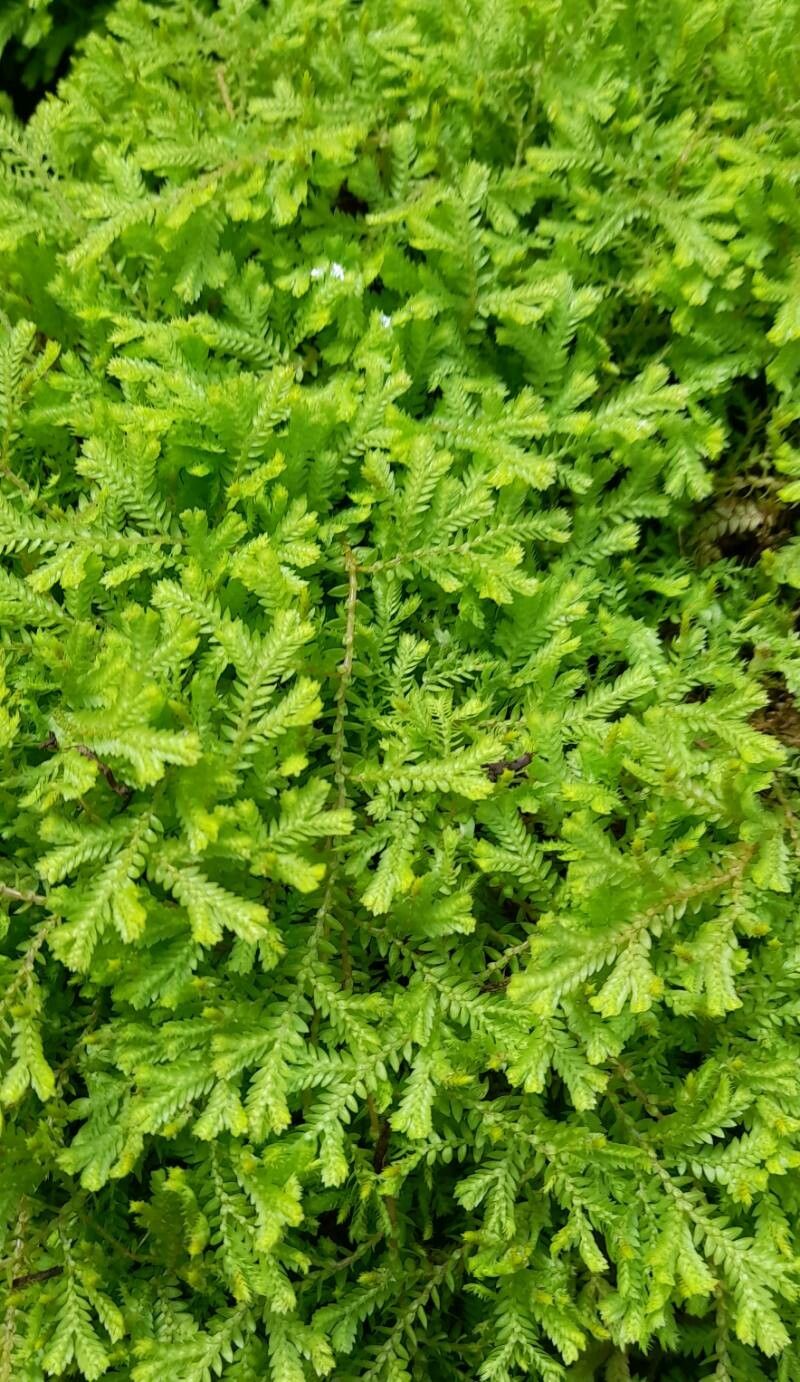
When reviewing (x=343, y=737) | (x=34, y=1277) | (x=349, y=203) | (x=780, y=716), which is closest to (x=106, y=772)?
(x=343, y=737)

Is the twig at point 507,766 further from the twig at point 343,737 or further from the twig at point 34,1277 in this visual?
the twig at point 34,1277

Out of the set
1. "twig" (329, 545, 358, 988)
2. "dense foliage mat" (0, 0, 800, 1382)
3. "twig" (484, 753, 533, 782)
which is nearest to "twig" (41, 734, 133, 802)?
"dense foliage mat" (0, 0, 800, 1382)

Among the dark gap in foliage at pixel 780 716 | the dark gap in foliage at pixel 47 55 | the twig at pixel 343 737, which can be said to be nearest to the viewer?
the twig at pixel 343 737

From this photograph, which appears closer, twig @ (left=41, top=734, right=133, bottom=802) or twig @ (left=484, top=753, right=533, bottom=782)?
twig @ (left=41, top=734, right=133, bottom=802)

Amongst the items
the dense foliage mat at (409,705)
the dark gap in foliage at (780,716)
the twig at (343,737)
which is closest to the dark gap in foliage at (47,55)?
the dense foliage mat at (409,705)

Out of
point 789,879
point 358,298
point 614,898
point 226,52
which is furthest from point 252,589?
point 226,52

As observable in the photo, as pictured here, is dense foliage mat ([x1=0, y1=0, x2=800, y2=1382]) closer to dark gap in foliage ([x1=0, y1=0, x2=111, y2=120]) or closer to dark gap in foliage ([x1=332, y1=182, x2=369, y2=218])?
dark gap in foliage ([x1=332, y1=182, x2=369, y2=218])

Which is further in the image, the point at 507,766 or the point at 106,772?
the point at 507,766

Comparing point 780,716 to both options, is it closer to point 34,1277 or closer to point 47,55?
point 34,1277
